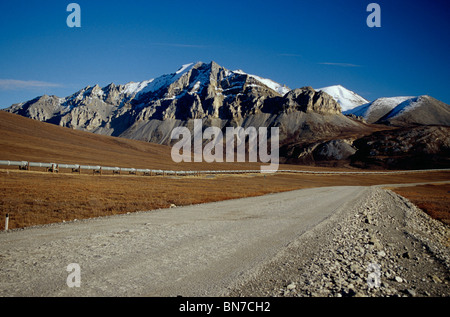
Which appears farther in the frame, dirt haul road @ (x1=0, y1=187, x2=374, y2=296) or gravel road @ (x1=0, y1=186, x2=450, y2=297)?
gravel road @ (x1=0, y1=186, x2=450, y2=297)

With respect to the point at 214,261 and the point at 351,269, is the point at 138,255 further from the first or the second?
the point at 351,269

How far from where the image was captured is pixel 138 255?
7.52 m

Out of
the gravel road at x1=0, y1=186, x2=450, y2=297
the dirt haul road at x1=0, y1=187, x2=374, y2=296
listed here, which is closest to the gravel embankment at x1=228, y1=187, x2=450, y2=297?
the gravel road at x1=0, y1=186, x2=450, y2=297

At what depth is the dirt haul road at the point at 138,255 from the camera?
5.51 meters

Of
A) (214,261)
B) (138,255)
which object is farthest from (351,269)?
(138,255)

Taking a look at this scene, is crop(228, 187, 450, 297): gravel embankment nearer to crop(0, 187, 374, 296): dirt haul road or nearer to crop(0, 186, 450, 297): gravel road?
crop(0, 186, 450, 297): gravel road

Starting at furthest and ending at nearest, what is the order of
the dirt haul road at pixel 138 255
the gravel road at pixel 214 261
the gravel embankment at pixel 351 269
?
the gravel embankment at pixel 351 269 < the gravel road at pixel 214 261 < the dirt haul road at pixel 138 255

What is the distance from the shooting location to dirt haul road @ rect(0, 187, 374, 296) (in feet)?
18.1

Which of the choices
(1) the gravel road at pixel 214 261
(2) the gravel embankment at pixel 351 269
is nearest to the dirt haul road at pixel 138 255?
(1) the gravel road at pixel 214 261

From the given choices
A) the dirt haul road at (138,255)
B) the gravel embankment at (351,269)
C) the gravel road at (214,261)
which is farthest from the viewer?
the gravel embankment at (351,269)

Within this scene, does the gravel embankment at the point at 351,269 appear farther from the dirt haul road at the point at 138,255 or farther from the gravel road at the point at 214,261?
the dirt haul road at the point at 138,255

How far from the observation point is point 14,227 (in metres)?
11.5
